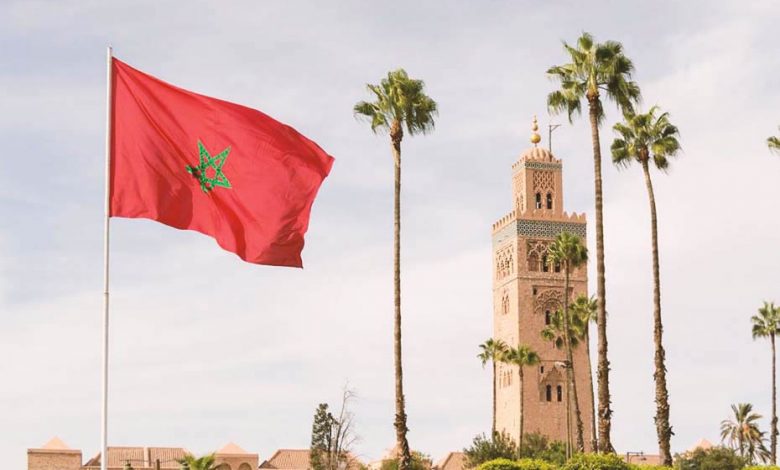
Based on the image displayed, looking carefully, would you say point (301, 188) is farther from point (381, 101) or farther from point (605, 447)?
point (381, 101)

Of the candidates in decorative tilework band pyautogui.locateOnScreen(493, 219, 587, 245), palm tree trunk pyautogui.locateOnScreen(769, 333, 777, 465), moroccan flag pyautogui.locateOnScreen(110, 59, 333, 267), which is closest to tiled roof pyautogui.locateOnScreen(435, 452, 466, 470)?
decorative tilework band pyautogui.locateOnScreen(493, 219, 587, 245)

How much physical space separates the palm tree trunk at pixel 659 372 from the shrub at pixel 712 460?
53.3 meters

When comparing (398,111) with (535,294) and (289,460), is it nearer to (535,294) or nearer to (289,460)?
(535,294)

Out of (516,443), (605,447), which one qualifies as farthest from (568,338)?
(605,447)

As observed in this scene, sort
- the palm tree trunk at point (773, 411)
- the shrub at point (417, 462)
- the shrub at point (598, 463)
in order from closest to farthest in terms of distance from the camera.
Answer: the shrub at point (598, 463), the palm tree trunk at point (773, 411), the shrub at point (417, 462)

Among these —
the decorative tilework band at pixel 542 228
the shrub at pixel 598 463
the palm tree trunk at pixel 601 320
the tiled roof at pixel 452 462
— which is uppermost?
the decorative tilework band at pixel 542 228

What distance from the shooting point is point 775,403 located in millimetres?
76188

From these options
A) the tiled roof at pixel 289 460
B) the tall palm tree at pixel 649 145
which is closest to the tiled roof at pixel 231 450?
the tiled roof at pixel 289 460

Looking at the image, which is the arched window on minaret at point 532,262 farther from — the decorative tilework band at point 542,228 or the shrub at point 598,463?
the shrub at point 598,463

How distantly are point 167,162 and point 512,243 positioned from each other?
8418 cm

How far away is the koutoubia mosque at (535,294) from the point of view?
9650 centimetres

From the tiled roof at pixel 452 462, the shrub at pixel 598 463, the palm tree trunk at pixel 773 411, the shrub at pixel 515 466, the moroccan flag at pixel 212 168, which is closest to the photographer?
the moroccan flag at pixel 212 168

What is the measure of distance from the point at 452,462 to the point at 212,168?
93977mm

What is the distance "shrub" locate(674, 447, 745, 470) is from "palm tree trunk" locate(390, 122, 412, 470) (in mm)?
57008
